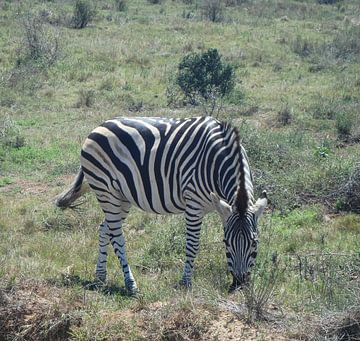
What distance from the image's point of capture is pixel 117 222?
24.6 ft

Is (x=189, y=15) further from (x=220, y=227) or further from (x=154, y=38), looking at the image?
(x=220, y=227)

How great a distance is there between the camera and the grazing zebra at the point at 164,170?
687 cm

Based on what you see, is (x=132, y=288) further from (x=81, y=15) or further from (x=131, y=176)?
(x=81, y=15)

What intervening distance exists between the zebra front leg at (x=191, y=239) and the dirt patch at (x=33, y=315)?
1540mm

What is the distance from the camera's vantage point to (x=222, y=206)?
21.2ft

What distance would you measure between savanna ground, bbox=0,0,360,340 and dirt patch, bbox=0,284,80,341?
11mm

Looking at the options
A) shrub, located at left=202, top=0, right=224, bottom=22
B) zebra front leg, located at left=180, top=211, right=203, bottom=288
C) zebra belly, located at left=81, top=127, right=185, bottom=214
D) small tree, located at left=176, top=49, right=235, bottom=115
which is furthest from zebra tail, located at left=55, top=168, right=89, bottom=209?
shrub, located at left=202, top=0, right=224, bottom=22

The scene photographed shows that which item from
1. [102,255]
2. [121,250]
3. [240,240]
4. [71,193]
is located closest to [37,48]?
[71,193]

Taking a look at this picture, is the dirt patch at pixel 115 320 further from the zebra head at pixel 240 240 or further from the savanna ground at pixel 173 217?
the zebra head at pixel 240 240

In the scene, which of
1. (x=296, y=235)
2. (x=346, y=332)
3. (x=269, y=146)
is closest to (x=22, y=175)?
(x=269, y=146)

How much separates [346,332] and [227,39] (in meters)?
20.4

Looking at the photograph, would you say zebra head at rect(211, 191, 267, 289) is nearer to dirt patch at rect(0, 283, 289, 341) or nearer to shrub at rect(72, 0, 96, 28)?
dirt patch at rect(0, 283, 289, 341)

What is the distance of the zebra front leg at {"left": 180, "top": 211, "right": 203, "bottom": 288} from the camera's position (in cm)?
709

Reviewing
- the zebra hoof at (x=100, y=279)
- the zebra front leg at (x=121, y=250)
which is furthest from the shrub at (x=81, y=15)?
the zebra hoof at (x=100, y=279)
